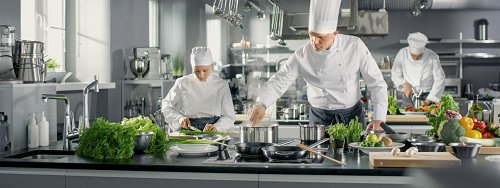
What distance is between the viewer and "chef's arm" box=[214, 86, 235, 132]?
16.5 feet

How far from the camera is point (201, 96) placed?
5.32 meters

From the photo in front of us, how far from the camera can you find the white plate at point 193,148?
3.15 meters

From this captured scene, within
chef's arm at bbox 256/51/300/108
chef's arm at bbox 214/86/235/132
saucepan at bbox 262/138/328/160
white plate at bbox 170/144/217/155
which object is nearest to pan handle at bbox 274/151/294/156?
saucepan at bbox 262/138/328/160

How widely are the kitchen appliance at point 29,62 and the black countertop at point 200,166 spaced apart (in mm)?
672

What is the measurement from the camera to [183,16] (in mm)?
8734

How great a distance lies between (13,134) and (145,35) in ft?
12.8

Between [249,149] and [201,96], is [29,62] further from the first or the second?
[201,96]

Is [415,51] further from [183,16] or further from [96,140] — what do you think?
[96,140]

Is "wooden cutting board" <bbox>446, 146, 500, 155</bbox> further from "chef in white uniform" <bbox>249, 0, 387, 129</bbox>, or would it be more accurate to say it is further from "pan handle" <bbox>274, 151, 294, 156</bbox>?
"chef in white uniform" <bbox>249, 0, 387, 129</bbox>

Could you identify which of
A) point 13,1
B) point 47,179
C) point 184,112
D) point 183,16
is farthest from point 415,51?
point 47,179

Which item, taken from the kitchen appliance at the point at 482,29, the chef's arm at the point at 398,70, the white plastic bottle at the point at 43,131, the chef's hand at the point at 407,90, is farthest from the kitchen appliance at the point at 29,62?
the kitchen appliance at the point at 482,29

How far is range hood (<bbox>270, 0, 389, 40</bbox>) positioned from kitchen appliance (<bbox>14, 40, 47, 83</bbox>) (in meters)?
4.52

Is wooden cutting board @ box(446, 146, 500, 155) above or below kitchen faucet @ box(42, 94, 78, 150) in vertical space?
below

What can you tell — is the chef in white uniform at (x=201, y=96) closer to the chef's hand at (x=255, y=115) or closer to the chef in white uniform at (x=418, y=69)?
the chef's hand at (x=255, y=115)
